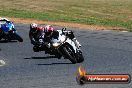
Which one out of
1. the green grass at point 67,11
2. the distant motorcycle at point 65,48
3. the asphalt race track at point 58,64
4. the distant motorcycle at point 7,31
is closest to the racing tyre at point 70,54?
the distant motorcycle at point 65,48

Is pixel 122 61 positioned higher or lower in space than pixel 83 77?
lower

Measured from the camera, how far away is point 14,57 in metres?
24.9

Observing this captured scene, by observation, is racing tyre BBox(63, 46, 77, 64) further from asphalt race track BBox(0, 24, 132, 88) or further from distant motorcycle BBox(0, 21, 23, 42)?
distant motorcycle BBox(0, 21, 23, 42)

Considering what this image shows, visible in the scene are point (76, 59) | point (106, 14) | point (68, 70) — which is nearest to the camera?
point (68, 70)

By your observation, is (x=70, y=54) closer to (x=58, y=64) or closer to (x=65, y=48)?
(x=65, y=48)

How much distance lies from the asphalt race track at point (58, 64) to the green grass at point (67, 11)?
15.1 m

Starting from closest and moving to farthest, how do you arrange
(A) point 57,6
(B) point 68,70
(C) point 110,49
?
(B) point 68,70 < (C) point 110,49 < (A) point 57,6

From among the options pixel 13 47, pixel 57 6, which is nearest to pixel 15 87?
pixel 13 47

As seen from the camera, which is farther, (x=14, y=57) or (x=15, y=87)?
(x=14, y=57)

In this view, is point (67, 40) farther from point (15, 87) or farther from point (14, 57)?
point (15, 87)

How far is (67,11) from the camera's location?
58.3m

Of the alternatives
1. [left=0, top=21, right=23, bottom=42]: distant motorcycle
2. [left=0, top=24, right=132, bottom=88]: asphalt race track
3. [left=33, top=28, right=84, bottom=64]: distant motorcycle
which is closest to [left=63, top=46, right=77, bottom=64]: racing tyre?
[left=33, top=28, right=84, bottom=64]: distant motorcycle

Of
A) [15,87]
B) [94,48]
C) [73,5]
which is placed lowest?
[73,5]

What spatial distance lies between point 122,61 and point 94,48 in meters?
5.19
